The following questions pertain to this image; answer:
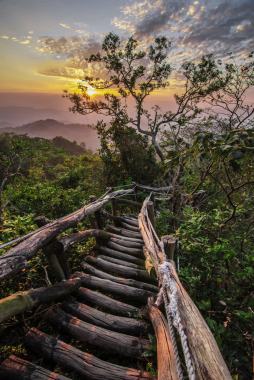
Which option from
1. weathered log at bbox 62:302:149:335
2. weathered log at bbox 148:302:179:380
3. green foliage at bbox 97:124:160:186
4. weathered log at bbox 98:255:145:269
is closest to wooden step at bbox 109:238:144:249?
weathered log at bbox 98:255:145:269

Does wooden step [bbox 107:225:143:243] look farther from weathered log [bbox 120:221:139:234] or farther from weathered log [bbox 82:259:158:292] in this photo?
weathered log [bbox 82:259:158:292]

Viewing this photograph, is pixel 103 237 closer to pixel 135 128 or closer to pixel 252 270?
pixel 252 270

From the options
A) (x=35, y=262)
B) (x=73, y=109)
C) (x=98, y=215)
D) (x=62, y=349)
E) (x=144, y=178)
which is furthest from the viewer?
(x=73, y=109)

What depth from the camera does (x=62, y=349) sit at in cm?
265

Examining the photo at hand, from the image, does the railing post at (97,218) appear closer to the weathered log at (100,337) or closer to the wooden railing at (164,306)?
the wooden railing at (164,306)

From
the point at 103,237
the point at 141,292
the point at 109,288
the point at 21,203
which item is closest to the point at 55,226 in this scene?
the point at 109,288

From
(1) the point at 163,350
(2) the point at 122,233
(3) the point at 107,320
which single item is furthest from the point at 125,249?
(1) the point at 163,350

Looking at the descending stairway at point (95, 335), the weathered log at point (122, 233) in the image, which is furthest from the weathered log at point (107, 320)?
the weathered log at point (122, 233)

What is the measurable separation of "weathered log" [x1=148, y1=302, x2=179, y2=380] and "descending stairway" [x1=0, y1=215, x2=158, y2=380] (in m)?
0.28

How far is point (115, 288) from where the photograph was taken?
155 inches

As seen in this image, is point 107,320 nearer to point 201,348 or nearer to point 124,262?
point 124,262

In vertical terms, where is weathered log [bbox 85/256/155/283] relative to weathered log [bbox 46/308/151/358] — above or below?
below

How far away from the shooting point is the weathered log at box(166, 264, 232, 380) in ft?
3.92

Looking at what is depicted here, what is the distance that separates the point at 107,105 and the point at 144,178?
16.3 feet
